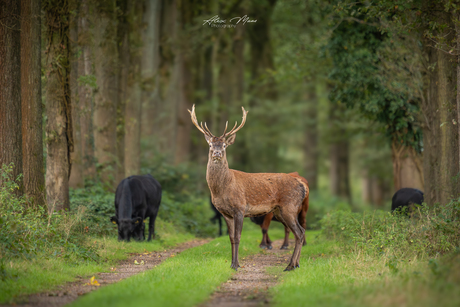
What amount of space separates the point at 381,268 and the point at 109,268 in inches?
197

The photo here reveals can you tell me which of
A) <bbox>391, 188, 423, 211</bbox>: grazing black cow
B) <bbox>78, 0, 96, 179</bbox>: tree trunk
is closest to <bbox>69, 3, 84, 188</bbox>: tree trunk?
<bbox>78, 0, 96, 179</bbox>: tree trunk

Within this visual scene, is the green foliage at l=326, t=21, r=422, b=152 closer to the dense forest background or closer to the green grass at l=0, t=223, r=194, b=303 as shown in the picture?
the dense forest background

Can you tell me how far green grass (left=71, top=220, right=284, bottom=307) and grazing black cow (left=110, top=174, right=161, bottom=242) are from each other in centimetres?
217

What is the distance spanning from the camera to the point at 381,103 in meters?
15.9

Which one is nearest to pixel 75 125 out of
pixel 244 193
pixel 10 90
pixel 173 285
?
pixel 10 90

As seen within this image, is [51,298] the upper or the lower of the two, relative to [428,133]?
lower

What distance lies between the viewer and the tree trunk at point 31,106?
1032 cm

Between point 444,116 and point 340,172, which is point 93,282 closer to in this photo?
point 444,116

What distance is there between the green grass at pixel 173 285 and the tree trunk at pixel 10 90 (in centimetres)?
368

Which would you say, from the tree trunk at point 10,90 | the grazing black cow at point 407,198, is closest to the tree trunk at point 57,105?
the tree trunk at point 10,90

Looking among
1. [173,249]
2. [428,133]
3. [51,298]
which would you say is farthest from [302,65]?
[51,298]

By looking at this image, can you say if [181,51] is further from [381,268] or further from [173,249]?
[381,268]

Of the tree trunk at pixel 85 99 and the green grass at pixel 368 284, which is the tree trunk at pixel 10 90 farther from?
the green grass at pixel 368 284

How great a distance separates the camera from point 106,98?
54.7ft
